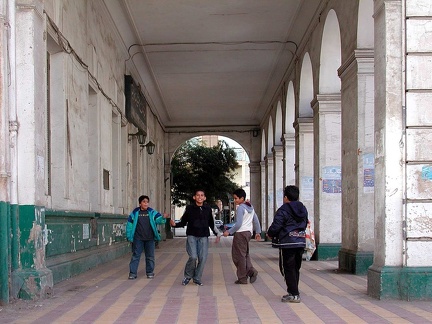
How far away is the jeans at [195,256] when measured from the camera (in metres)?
11.4

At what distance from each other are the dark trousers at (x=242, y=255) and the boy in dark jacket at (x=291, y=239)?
2.27 meters

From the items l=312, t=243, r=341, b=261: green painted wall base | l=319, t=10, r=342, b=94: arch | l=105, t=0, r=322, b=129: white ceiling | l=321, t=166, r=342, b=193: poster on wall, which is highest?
l=105, t=0, r=322, b=129: white ceiling

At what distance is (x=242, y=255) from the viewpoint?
37.6 feet

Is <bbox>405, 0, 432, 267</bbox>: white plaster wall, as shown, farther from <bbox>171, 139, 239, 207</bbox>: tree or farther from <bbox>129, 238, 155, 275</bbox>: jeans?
<bbox>171, 139, 239, 207</bbox>: tree

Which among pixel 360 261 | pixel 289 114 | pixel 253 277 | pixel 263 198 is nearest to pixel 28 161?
pixel 253 277

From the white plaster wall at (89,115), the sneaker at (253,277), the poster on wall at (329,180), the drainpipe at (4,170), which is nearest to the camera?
the drainpipe at (4,170)

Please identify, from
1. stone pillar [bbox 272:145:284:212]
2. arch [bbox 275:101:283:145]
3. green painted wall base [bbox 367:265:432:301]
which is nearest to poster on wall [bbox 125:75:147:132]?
arch [bbox 275:101:283:145]

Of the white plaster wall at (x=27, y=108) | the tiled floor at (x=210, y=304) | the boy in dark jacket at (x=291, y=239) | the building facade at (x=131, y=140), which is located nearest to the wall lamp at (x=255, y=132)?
the building facade at (x=131, y=140)

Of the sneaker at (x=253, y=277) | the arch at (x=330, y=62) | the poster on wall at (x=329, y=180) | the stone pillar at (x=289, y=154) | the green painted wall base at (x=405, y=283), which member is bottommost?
the sneaker at (x=253, y=277)

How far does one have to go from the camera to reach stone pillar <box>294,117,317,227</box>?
2030 centimetres

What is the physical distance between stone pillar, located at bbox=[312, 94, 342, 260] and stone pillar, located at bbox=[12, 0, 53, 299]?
9.12 metres

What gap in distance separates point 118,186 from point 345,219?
760 cm

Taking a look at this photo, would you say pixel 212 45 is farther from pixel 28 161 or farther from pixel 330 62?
pixel 28 161

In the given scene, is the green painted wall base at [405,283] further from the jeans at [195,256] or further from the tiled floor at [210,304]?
the jeans at [195,256]
